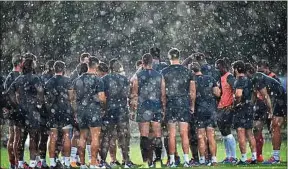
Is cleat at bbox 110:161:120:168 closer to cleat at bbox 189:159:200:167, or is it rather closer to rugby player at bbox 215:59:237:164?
cleat at bbox 189:159:200:167

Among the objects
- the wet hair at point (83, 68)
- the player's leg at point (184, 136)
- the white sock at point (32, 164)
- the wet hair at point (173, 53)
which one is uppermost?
the wet hair at point (173, 53)

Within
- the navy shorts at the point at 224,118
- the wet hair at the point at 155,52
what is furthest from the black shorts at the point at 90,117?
the navy shorts at the point at 224,118

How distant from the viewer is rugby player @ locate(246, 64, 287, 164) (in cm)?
1034

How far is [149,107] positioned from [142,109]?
11 centimetres

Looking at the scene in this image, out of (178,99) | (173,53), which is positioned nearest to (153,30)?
(178,99)

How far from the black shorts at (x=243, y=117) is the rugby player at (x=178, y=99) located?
827 millimetres

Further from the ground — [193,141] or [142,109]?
[142,109]

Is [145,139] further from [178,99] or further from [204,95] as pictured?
[204,95]

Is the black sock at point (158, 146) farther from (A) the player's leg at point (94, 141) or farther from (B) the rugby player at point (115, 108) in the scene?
(A) the player's leg at point (94, 141)

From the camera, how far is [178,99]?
9.93 metres

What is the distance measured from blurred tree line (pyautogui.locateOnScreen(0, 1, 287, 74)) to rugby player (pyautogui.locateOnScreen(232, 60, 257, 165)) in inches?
202

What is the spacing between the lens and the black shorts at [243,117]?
10.4 metres

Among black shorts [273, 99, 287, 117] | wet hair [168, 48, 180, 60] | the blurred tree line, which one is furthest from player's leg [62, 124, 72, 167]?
the blurred tree line

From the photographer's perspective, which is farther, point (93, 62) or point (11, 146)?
point (11, 146)
